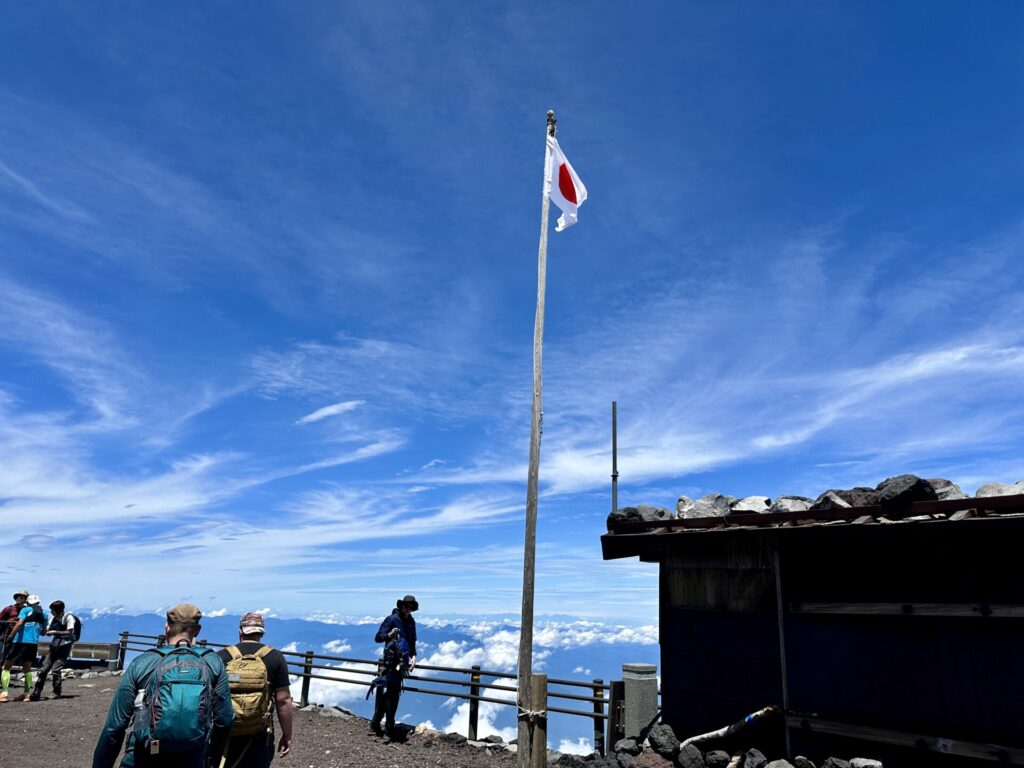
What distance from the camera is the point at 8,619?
49.7ft

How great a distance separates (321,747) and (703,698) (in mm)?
7832

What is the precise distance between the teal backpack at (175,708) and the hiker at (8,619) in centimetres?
1323

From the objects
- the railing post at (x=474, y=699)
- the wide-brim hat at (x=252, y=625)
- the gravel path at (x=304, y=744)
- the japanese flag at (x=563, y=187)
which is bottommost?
the gravel path at (x=304, y=744)

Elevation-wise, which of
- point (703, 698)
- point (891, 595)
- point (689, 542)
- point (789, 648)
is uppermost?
point (689, 542)

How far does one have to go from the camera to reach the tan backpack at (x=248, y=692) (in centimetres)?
583

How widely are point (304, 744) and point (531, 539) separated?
7553mm

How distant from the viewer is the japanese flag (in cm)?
1220

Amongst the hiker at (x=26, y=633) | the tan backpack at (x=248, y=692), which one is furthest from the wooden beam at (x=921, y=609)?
the hiker at (x=26, y=633)

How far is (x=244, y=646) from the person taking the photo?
6.16 metres

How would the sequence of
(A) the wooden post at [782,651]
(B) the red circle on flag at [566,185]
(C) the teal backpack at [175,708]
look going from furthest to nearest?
(B) the red circle on flag at [566,185], (A) the wooden post at [782,651], (C) the teal backpack at [175,708]

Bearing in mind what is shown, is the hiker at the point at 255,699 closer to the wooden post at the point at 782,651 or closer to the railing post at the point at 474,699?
the wooden post at the point at 782,651

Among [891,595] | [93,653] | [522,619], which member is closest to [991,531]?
[891,595]

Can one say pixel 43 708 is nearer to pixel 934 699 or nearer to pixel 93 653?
pixel 93 653

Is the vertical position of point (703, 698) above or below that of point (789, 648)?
below
